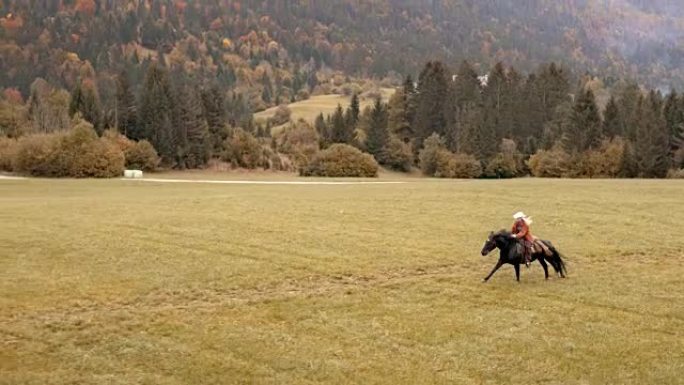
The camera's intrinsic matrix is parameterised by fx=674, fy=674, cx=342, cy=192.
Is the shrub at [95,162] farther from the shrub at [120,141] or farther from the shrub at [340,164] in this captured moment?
the shrub at [340,164]

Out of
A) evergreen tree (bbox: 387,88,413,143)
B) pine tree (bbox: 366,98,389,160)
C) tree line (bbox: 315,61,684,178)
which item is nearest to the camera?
tree line (bbox: 315,61,684,178)

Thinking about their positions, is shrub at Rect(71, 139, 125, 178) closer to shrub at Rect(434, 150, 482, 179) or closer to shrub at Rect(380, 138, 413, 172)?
shrub at Rect(434, 150, 482, 179)

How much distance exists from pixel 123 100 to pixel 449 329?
110652mm

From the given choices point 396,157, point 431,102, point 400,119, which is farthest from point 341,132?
point 431,102

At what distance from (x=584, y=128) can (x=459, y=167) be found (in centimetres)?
2225

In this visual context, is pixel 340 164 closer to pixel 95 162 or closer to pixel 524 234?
pixel 95 162

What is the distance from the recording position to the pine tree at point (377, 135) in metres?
123

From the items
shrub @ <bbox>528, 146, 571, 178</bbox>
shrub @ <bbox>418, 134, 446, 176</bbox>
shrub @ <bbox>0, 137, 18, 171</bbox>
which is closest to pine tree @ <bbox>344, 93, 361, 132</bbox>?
shrub @ <bbox>418, 134, 446, 176</bbox>

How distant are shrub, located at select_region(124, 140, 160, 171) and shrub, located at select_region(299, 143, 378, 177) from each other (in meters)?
22.3

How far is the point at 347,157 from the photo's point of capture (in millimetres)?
98875

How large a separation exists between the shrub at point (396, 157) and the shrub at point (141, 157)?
41505 millimetres

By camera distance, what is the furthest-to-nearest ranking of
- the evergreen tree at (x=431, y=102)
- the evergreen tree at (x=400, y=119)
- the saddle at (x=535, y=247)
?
the evergreen tree at (x=400, y=119)
the evergreen tree at (x=431, y=102)
the saddle at (x=535, y=247)

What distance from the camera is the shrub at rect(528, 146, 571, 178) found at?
4141 inches

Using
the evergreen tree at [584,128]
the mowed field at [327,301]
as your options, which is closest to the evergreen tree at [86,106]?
the evergreen tree at [584,128]
